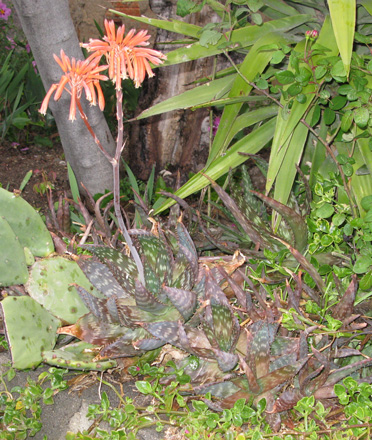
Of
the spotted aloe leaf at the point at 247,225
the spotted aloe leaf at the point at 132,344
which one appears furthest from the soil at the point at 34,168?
the spotted aloe leaf at the point at 132,344

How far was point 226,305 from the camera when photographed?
1.36 meters

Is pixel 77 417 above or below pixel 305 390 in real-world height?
below

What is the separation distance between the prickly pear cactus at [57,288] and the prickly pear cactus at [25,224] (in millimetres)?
80

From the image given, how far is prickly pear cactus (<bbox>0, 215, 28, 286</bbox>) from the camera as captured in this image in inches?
55.5

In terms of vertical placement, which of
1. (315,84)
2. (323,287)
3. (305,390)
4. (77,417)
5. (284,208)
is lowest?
(77,417)

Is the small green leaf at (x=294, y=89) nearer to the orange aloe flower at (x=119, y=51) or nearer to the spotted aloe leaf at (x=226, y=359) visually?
the orange aloe flower at (x=119, y=51)

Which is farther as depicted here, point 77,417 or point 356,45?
point 356,45

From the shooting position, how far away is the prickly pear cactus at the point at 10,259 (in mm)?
1409

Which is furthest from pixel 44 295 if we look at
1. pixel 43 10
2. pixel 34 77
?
pixel 34 77

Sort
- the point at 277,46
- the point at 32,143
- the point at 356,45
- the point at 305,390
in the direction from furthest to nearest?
the point at 32,143 < the point at 356,45 < the point at 277,46 < the point at 305,390

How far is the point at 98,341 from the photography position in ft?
4.59

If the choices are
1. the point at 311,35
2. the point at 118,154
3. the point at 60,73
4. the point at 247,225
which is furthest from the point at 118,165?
the point at 60,73

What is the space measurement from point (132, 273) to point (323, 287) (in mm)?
561

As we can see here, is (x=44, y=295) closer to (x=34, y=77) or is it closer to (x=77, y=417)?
(x=77, y=417)
